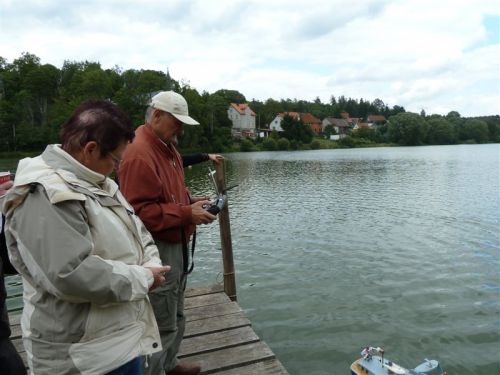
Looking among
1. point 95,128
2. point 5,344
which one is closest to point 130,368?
point 5,344

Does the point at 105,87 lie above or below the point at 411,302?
above

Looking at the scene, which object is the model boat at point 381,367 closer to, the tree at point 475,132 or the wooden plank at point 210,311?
the wooden plank at point 210,311

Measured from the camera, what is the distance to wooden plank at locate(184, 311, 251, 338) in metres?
4.44

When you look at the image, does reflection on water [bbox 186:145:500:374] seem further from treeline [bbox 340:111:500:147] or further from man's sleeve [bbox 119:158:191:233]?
treeline [bbox 340:111:500:147]

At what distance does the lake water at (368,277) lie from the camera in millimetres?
6070

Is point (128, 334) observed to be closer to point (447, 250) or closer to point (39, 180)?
point (39, 180)

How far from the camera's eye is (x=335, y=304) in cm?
762

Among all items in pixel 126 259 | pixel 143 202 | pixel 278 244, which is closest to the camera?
pixel 126 259

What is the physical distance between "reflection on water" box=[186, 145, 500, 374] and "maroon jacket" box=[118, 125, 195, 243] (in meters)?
3.40

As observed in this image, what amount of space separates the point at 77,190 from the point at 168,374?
8.18ft

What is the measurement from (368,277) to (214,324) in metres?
5.41

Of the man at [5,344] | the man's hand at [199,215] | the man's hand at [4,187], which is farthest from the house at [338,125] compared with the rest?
the man at [5,344]

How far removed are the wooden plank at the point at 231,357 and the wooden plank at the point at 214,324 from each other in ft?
1.41

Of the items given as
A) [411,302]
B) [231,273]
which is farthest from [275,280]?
[231,273]
